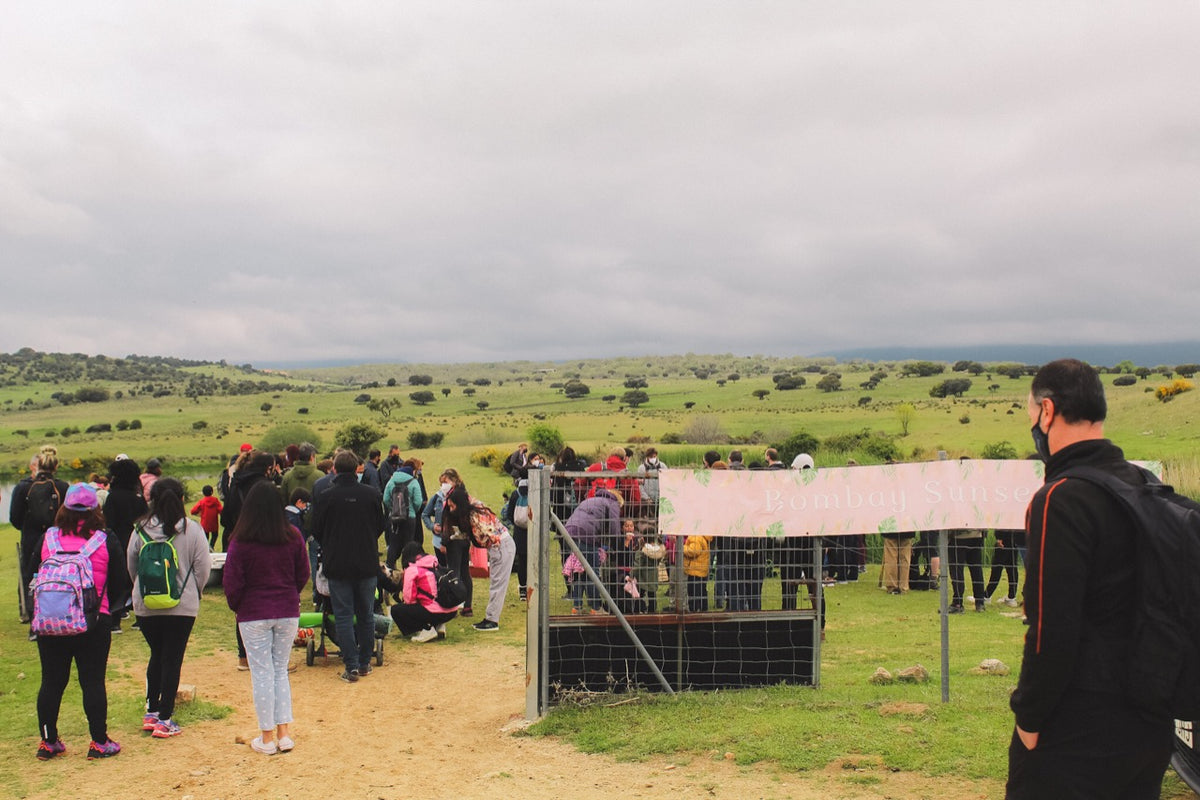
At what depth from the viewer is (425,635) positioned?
1210 cm

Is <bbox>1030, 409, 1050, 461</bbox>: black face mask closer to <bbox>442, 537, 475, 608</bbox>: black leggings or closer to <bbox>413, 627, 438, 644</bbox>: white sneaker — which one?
<bbox>413, 627, 438, 644</bbox>: white sneaker

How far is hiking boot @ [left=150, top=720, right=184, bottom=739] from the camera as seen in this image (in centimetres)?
828

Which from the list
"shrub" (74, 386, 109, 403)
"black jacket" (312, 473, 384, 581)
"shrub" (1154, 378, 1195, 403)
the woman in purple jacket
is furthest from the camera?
"shrub" (74, 386, 109, 403)

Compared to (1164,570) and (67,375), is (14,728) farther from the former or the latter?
(67,375)

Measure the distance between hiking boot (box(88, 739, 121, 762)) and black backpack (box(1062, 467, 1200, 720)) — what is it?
7.70 m

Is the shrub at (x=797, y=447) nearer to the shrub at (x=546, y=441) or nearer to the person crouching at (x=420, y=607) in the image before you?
the shrub at (x=546, y=441)

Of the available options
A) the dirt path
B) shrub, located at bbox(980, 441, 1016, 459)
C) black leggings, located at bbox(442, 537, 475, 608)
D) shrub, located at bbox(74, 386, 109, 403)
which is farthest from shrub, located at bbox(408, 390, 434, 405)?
the dirt path

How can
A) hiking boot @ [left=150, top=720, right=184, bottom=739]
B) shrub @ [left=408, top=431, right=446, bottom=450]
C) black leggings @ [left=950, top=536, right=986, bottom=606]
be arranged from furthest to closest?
shrub @ [left=408, top=431, right=446, bottom=450], black leggings @ [left=950, top=536, right=986, bottom=606], hiking boot @ [left=150, top=720, right=184, bottom=739]

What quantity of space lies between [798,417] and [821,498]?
55.7 meters

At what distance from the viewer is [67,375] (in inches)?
5408

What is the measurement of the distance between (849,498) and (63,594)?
6.58m

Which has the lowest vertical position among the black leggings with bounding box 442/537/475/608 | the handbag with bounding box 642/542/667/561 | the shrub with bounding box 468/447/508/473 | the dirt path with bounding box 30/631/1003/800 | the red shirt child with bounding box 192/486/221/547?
the dirt path with bounding box 30/631/1003/800

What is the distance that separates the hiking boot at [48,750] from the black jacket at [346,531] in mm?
2786

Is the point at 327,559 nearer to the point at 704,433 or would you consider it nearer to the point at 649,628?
the point at 649,628
